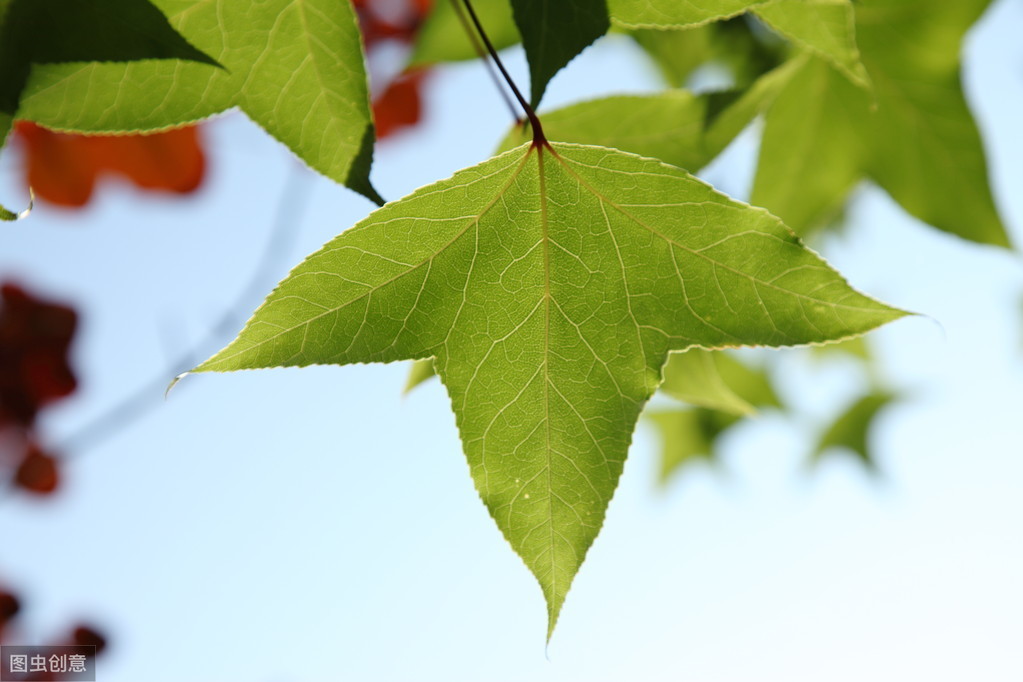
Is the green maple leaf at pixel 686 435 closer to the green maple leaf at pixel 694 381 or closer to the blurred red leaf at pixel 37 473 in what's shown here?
the green maple leaf at pixel 694 381

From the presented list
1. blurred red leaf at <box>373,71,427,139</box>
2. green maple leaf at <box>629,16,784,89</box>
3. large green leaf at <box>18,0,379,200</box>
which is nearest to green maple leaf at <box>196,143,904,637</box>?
large green leaf at <box>18,0,379,200</box>

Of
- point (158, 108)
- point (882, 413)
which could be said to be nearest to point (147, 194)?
point (158, 108)

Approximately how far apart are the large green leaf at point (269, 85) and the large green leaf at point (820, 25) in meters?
0.34

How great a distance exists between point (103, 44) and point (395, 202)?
23 centimetres

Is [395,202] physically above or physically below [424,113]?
below

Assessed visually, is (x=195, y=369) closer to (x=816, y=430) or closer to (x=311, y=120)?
(x=311, y=120)

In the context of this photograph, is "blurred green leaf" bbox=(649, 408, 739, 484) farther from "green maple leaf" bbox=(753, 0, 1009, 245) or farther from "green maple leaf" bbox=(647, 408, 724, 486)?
"green maple leaf" bbox=(753, 0, 1009, 245)

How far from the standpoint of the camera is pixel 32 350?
1.87m

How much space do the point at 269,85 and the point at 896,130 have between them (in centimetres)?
A: 80

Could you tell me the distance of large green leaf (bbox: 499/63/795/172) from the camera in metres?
0.83

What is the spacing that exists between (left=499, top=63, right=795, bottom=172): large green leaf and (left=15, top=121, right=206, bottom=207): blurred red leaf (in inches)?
44.4

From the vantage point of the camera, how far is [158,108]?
0.58 metres

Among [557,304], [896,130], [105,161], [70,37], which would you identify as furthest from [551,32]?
[105,161]

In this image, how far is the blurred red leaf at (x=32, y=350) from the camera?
1.86m
